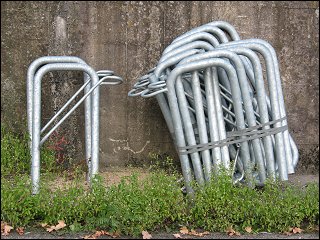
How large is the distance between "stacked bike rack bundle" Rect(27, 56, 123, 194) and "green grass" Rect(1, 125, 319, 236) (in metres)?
0.41

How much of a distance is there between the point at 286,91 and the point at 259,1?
1217 millimetres

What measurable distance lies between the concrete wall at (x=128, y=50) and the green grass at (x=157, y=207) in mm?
1604

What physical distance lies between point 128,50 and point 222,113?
164 cm

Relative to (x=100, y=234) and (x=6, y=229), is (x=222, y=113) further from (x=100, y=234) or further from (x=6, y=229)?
(x=6, y=229)

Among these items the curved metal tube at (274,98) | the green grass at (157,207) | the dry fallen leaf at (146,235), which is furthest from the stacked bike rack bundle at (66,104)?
the curved metal tube at (274,98)

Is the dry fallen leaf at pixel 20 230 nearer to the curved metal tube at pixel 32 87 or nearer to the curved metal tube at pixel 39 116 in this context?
the curved metal tube at pixel 39 116

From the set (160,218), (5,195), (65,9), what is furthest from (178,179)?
(65,9)

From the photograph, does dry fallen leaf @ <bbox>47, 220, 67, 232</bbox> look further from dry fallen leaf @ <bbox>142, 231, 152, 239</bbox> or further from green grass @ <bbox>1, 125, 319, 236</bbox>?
dry fallen leaf @ <bbox>142, 231, 152, 239</bbox>

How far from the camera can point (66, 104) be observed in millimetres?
5793

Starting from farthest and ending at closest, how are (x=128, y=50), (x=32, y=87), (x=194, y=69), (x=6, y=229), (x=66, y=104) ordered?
(x=128, y=50), (x=32, y=87), (x=66, y=104), (x=194, y=69), (x=6, y=229)

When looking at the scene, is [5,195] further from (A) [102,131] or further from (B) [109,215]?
(A) [102,131]

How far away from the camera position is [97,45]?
22.0 ft

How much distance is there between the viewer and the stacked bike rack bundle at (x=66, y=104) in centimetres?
562

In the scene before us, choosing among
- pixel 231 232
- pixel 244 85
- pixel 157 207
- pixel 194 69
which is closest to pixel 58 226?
pixel 157 207
